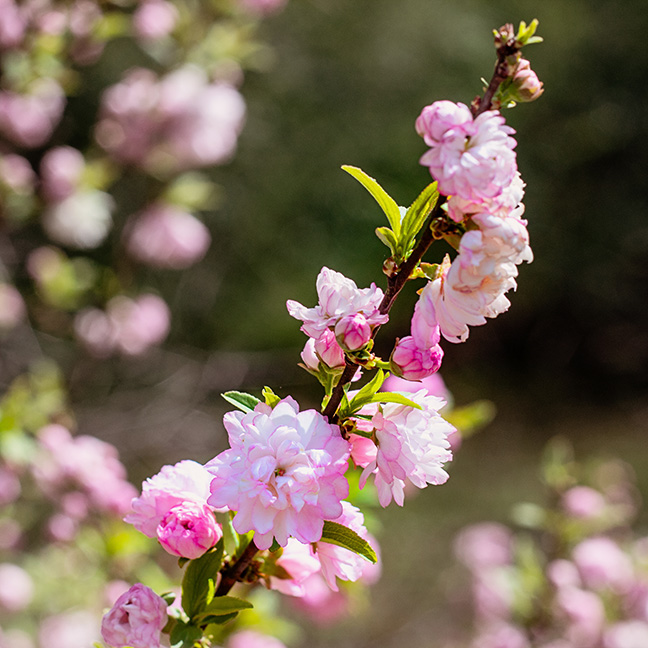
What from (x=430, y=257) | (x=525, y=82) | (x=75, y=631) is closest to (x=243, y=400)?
(x=525, y=82)

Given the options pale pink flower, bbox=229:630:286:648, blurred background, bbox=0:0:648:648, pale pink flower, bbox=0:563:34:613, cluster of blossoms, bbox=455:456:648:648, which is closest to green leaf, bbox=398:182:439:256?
pale pink flower, bbox=229:630:286:648

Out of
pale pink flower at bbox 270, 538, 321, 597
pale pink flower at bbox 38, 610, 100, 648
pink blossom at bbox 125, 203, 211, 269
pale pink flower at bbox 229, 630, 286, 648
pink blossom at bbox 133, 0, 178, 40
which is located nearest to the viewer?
pale pink flower at bbox 270, 538, 321, 597

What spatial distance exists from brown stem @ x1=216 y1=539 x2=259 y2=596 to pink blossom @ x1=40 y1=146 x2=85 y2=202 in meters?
1.09

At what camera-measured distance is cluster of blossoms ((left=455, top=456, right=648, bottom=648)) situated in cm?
104

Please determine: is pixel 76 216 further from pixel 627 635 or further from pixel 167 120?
pixel 627 635

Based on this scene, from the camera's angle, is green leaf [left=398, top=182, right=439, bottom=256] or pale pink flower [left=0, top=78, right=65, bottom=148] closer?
green leaf [left=398, top=182, right=439, bottom=256]

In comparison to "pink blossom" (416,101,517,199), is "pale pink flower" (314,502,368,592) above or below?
below

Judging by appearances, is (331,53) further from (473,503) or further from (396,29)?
(473,503)

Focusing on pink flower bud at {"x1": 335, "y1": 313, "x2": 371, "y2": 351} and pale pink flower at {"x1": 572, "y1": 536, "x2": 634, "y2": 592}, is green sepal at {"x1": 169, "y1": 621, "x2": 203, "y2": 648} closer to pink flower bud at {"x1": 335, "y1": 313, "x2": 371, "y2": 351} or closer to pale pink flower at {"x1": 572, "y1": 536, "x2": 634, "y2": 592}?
pink flower bud at {"x1": 335, "y1": 313, "x2": 371, "y2": 351}

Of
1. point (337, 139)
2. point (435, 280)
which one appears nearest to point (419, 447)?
point (435, 280)

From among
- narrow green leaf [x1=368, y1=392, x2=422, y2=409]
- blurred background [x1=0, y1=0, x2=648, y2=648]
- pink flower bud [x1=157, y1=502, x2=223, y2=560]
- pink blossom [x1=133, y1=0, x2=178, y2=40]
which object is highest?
blurred background [x1=0, y1=0, x2=648, y2=648]

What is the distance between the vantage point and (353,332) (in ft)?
1.22

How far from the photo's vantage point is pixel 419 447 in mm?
Result: 389

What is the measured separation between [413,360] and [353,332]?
4 centimetres
